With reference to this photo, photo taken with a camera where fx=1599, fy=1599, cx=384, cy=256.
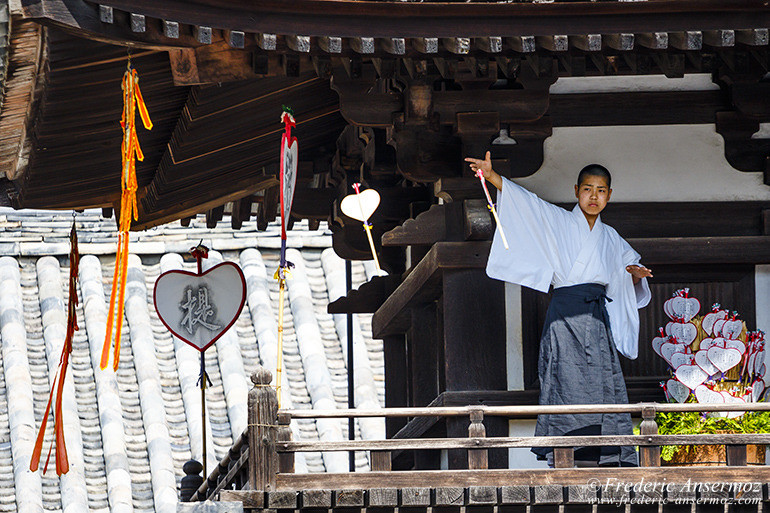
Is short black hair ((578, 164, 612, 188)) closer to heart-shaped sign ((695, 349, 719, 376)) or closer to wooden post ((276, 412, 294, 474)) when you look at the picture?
heart-shaped sign ((695, 349, 719, 376))

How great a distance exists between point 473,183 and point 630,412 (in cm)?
183

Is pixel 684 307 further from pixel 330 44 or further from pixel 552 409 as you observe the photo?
pixel 330 44

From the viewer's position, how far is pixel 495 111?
959cm

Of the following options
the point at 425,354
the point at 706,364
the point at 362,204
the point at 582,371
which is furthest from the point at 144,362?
the point at 706,364

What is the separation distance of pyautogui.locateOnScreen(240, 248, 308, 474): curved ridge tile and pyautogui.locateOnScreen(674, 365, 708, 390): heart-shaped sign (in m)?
8.82

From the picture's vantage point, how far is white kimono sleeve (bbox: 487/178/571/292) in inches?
372

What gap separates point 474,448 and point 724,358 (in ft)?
5.86

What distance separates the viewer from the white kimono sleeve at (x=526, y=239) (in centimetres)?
945

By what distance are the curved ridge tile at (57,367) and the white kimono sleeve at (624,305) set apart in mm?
8307

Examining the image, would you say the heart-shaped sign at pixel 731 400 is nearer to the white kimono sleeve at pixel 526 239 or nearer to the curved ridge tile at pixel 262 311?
the white kimono sleeve at pixel 526 239

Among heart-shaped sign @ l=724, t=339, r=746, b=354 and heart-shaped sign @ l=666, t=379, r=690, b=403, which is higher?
heart-shaped sign @ l=724, t=339, r=746, b=354

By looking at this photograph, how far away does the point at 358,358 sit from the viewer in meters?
19.0

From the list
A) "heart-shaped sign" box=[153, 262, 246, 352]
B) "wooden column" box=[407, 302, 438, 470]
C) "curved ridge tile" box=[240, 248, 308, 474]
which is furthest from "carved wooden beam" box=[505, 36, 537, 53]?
"curved ridge tile" box=[240, 248, 308, 474]

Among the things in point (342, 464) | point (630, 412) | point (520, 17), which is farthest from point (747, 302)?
point (342, 464)
